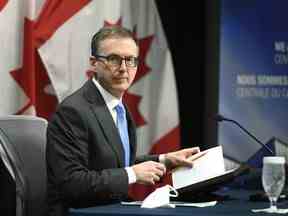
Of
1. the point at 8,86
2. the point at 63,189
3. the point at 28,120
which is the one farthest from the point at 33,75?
the point at 63,189

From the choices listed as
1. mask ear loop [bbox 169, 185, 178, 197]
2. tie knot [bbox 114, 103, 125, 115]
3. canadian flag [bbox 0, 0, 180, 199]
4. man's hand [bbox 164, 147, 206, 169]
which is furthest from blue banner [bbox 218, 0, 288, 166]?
mask ear loop [bbox 169, 185, 178, 197]

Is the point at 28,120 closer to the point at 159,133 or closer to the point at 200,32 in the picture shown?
the point at 159,133

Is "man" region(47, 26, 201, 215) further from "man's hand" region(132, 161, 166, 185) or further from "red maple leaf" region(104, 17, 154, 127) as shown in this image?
"red maple leaf" region(104, 17, 154, 127)

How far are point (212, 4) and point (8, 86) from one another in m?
2.16

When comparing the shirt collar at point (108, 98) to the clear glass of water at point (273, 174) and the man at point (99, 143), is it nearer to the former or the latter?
the man at point (99, 143)

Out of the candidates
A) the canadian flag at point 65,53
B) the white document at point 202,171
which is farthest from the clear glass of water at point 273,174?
the canadian flag at point 65,53

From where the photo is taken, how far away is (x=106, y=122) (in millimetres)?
3029

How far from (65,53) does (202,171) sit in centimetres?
175

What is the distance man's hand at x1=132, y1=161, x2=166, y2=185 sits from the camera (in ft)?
9.09

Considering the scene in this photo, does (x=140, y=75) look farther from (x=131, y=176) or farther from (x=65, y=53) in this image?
(x=131, y=176)

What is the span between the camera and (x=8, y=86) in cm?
416

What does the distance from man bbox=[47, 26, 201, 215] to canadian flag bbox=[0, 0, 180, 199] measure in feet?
3.84

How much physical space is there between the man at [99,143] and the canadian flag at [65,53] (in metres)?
1.17

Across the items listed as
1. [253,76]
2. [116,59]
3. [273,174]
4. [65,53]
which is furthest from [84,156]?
[253,76]
